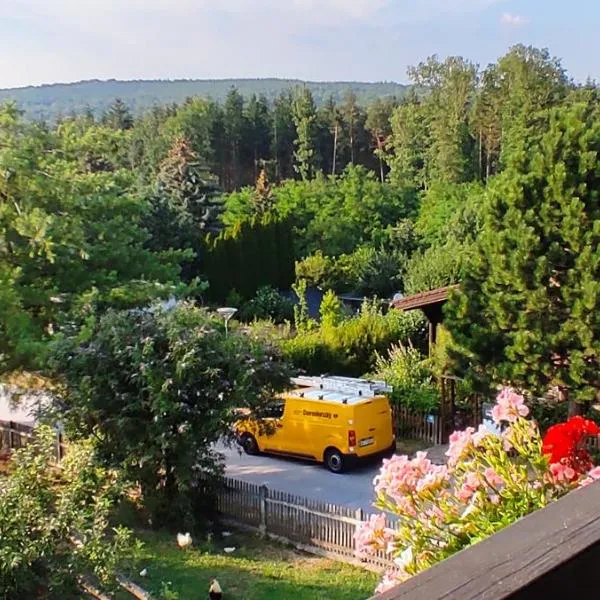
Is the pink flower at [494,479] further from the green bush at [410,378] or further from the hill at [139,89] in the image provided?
the hill at [139,89]

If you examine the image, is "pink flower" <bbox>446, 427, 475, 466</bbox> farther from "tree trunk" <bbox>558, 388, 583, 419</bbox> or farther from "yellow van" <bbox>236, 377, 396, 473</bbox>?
"tree trunk" <bbox>558, 388, 583, 419</bbox>

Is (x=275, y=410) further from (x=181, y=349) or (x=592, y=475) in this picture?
(x=592, y=475)

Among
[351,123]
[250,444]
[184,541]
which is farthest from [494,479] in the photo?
[351,123]

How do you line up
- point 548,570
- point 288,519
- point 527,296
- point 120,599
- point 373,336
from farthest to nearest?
point 373,336 → point 527,296 → point 288,519 → point 120,599 → point 548,570

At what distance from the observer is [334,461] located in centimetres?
1351

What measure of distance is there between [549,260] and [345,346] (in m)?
8.15

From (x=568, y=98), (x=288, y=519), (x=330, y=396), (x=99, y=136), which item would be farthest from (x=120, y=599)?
(x=568, y=98)

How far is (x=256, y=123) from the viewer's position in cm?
5612

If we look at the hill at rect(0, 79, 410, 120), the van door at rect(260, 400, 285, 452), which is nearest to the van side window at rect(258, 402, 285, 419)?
the van door at rect(260, 400, 285, 452)

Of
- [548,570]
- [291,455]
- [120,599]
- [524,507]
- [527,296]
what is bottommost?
[291,455]

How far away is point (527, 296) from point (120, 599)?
7.53 metres

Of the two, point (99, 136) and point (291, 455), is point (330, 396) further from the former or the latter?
point (99, 136)

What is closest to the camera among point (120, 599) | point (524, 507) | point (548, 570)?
point (548, 570)

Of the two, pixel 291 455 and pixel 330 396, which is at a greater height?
pixel 330 396
